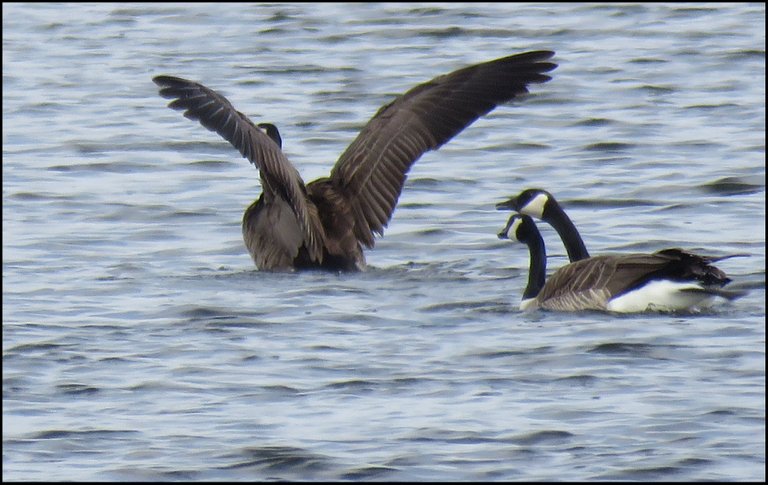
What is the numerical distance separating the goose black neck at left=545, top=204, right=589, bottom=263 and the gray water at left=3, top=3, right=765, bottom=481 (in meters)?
Answer: 0.41

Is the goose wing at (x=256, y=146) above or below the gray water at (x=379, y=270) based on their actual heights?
above

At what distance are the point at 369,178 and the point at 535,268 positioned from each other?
5.13 ft

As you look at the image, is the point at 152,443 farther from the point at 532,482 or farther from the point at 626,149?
the point at 626,149

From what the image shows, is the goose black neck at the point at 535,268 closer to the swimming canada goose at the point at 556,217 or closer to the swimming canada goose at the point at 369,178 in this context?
the swimming canada goose at the point at 556,217

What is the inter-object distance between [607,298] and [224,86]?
10.3 m

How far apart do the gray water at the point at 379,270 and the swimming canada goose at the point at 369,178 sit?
0.77 feet

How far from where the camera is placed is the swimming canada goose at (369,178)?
455 inches

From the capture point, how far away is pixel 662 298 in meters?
10.0

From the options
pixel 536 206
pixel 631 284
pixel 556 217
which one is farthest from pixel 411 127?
pixel 631 284

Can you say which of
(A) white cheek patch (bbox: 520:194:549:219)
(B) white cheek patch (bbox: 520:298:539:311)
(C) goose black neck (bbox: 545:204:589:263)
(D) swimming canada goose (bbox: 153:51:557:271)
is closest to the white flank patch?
(B) white cheek patch (bbox: 520:298:539:311)

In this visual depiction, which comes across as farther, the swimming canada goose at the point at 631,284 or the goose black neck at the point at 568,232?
the goose black neck at the point at 568,232

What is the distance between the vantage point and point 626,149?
16.2 m

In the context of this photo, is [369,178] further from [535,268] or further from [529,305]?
[529,305]

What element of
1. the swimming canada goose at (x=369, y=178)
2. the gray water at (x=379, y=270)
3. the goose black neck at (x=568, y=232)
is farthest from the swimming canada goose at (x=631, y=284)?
the swimming canada goose at (x=369, y=178)
